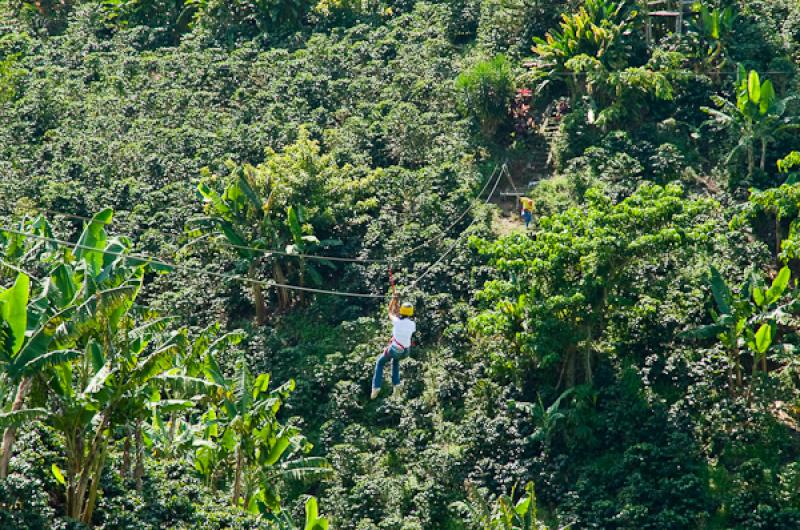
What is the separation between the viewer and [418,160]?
101 ft

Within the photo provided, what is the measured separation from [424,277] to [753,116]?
6603 mm

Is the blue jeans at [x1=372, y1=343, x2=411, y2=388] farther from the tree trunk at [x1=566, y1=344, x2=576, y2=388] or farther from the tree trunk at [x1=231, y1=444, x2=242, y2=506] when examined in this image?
the tree trunk at [x1=566, y1=344, x2=576, y2=388]

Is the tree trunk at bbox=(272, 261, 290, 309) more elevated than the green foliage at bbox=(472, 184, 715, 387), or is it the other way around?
the green foliage at bbox=(472, 184, 715, 387)

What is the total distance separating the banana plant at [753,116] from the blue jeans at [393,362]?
310 inches

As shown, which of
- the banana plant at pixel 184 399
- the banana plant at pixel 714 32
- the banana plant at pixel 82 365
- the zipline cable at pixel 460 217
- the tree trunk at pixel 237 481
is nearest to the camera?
the banana plant at pixel 82 365

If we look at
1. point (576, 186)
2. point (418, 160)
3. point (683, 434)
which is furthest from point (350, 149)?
point (683, 434)

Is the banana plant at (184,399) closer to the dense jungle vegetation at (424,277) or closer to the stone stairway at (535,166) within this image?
the dense jungle vegetation at (424,277)

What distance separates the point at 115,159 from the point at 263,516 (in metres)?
12.8

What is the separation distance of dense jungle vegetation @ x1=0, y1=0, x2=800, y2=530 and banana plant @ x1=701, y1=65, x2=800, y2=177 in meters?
0.06

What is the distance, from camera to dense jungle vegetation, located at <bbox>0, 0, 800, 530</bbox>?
21297 millimetres

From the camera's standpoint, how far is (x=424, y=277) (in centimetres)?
2766

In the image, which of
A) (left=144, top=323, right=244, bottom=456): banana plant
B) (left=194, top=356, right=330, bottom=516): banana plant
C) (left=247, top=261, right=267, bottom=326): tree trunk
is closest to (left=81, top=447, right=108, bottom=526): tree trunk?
(left=144, top=323, right=244, bottom=456): banana plant

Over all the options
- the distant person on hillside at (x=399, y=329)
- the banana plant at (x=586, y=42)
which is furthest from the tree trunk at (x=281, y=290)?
the banana plant at (x=586, y=42)

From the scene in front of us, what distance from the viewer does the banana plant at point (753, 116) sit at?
27.0 metres
